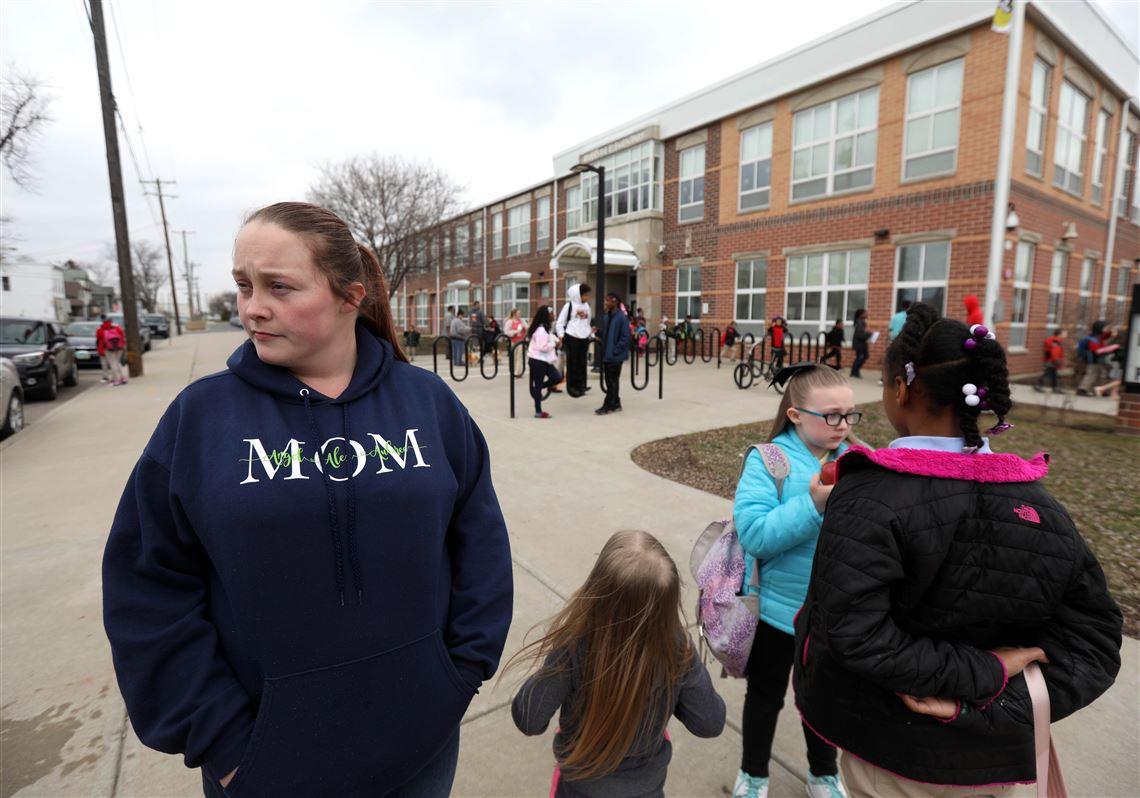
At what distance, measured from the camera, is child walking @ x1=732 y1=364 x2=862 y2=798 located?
2.01 metres

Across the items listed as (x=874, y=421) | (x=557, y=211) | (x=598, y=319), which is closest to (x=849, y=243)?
(x=598, y=319)

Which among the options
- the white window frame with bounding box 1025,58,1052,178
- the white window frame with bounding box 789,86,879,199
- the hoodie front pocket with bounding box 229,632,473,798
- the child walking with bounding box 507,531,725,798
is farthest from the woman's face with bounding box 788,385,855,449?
the white window frame with bounding box 1025,58,1052,178

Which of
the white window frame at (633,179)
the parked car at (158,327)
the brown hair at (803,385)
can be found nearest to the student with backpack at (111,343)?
the brown hair at (803,385)

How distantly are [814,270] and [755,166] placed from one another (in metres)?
4.09

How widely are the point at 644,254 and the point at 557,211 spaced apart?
7.92 meters

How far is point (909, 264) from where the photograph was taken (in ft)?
48.1

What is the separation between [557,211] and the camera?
28.4m

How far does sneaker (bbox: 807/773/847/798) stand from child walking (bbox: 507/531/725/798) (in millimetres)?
775

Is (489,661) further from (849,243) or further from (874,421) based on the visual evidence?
(849,243)

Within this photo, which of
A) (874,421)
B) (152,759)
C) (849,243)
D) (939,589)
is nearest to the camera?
(939,589)

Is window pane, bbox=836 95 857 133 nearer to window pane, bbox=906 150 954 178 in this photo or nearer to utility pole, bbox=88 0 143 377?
window pane, bbox=906 150 954 178

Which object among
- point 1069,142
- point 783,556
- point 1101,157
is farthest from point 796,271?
point 783,556

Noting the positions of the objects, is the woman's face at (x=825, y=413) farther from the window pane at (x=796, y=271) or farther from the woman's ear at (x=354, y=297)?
the window pane at (x=796, y=271)

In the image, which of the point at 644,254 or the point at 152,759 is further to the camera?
the point at 644,254
